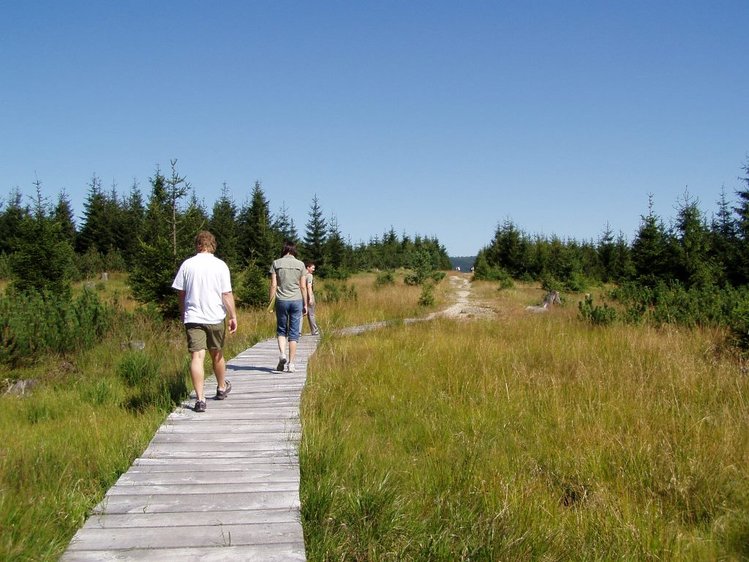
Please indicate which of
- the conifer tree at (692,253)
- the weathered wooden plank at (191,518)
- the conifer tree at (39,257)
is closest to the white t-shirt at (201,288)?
the weathered wooden plank at (191,518)

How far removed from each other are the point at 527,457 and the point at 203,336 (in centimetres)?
333

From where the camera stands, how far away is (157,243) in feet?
47.0

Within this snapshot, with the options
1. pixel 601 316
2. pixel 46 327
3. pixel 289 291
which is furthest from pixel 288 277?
pixel 601 316

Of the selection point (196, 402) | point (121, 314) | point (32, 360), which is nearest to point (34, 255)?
point (121, 314)

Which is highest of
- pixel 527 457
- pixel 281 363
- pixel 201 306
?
pixel 201 306

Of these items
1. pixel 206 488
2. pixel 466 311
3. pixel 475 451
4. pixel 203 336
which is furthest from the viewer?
pixel 466 311

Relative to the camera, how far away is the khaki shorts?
5008 mm

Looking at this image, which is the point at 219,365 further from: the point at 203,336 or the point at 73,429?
the point at 73,429

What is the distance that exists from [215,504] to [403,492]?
127cm

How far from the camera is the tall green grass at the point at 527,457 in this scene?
302 cm

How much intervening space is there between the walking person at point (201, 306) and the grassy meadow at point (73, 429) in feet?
2.22

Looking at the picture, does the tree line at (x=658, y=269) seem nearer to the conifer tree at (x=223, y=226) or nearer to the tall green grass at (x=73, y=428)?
the tall green grass at (x=73, y=428)

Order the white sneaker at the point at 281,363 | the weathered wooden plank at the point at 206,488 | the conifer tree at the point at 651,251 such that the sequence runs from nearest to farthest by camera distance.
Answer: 1. the weathered wooden plank at the point at 206,488
2. the white sneaker at the point at 281,363
3. the conifer tree at the point at 651,251

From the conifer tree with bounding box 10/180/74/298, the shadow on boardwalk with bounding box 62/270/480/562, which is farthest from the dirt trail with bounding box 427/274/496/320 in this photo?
the conifer tree with bounding box 10/180/74/298
